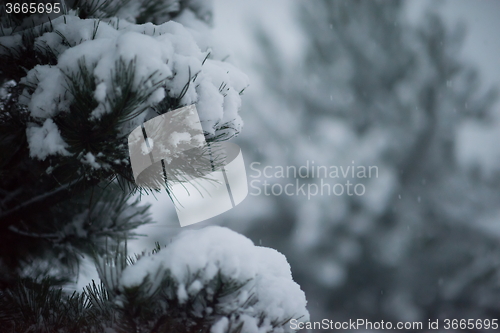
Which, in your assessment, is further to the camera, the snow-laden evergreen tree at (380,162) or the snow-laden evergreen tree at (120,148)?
the snow-laden evergreen tree at (380,162)

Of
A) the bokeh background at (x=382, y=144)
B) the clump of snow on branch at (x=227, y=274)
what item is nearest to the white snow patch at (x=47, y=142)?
the clump of snow on branch at (x=227, y=274)

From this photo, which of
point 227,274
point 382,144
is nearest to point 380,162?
point 382,144

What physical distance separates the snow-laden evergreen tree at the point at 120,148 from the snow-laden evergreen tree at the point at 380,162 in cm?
182

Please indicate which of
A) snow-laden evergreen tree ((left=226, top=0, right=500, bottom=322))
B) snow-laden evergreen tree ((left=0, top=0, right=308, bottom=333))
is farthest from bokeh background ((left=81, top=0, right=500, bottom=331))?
snow-laden evergreen tree ((left=0, top=0, right=308, bottom=333))

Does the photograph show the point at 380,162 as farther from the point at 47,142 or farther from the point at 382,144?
the point at 47,142

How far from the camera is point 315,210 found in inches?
94.8

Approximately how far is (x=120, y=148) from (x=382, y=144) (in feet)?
8.00

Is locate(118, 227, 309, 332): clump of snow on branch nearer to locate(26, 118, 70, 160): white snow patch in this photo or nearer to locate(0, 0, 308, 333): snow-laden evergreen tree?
locate(0, 0, 308, 333): snow-laden evergreen tree

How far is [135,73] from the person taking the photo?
1.03 feet

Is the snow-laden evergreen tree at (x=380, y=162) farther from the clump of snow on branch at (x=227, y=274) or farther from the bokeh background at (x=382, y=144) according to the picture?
the clump of snow on branch at (x=227, y=274)

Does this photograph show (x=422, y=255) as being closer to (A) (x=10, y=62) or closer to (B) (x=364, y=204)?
(B) (x=364, y=204)

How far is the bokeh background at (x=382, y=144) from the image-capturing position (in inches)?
91.8

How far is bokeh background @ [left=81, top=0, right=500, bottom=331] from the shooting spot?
2.33 m

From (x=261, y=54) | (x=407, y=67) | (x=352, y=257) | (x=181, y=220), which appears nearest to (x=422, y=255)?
(x=352, y=257)
